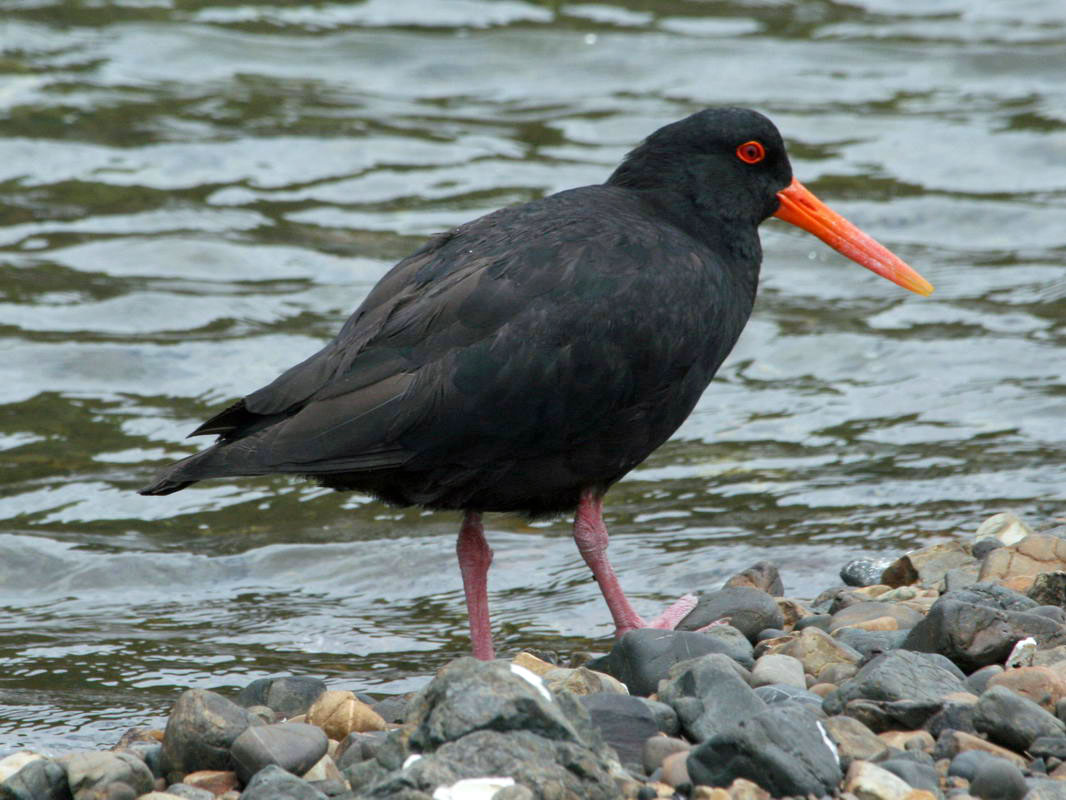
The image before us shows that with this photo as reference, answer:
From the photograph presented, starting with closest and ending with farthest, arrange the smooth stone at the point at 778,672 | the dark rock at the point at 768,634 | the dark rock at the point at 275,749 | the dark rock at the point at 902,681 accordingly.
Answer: the dark rock at the point at 275,749 → the dark rock at the point at 902,681 → the smooth stone at the point at 778,672 → the dark rock at the point at 768,634

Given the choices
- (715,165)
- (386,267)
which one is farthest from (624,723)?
(386,267)

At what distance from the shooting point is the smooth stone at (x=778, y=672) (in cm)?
432

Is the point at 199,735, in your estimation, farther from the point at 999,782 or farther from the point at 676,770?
the point at 999,782

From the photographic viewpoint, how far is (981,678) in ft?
13.8

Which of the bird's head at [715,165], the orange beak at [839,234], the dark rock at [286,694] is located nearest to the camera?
the dark rock at [286,694]

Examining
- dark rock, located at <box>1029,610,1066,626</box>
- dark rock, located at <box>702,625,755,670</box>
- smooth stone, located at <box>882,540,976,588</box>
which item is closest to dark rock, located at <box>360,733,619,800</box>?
dark rock, located at <box>702,625,755,670</box>

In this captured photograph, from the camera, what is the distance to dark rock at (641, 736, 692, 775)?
374cm

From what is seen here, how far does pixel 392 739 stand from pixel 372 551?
326 centimetres

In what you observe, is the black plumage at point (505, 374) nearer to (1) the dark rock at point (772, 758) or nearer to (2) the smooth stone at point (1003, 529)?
(1) the dark rock at point (772, 758)

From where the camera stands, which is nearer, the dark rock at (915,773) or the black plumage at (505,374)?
the dark rock at (915,773)

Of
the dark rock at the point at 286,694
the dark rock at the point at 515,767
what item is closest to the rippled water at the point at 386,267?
the dark rock at the point at 286,694

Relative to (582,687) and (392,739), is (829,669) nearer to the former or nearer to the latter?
(582,687)

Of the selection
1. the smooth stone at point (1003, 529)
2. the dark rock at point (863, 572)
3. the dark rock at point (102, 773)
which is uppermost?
Answer: the dark rock at point (102, 773)

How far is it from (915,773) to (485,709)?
952 mm
